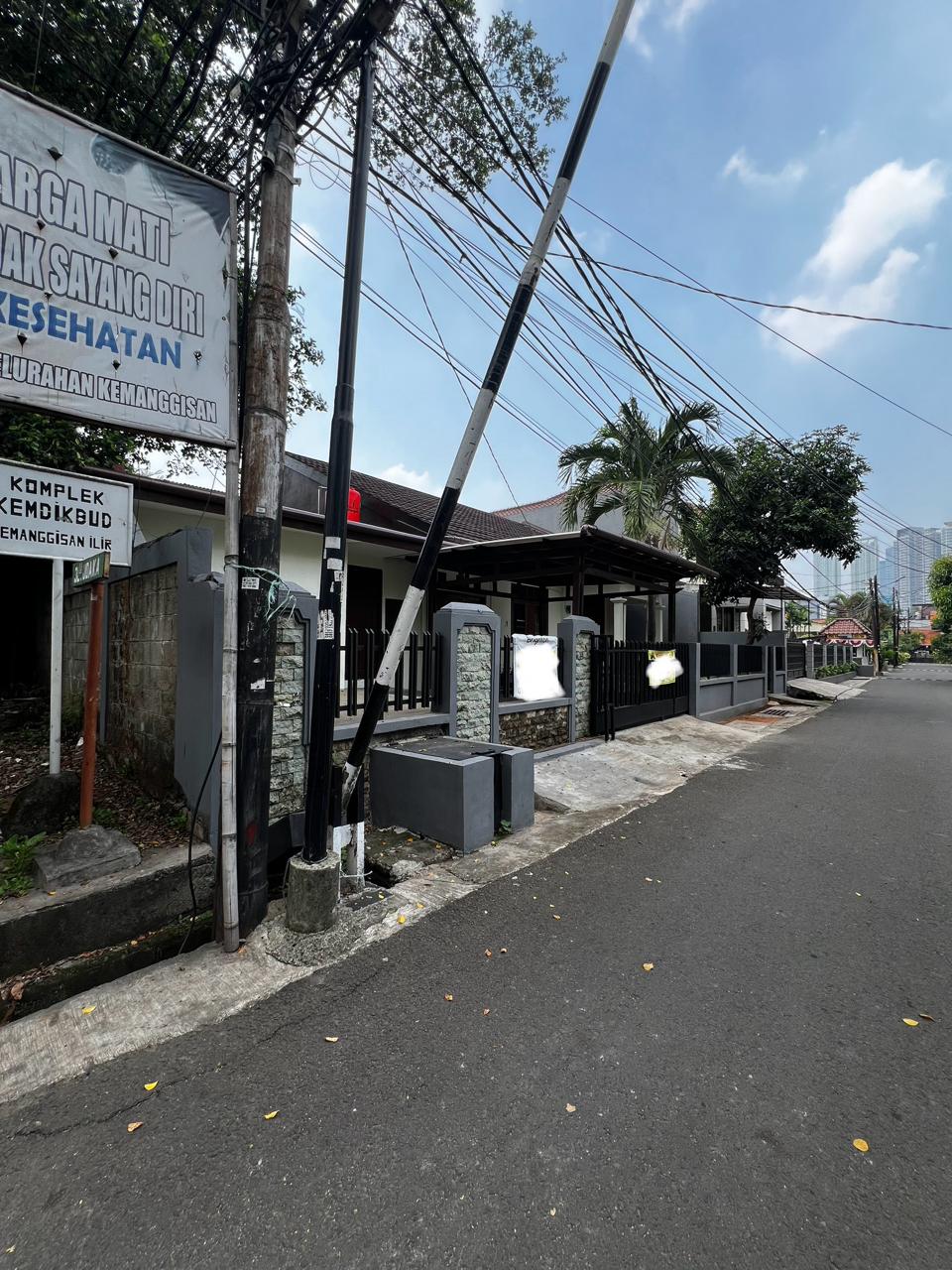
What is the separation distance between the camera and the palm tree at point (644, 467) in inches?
521

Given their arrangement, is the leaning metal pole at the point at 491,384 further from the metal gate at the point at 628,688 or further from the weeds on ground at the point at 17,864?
the metal gate at the point at 628,688

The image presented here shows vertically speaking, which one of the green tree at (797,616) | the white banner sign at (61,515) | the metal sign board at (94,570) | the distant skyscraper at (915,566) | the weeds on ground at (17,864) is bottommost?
the weeds on ground at (17,864)

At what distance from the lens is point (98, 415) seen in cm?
299

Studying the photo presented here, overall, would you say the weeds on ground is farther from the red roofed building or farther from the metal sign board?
the red roofed building

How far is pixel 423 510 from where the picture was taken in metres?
14.3

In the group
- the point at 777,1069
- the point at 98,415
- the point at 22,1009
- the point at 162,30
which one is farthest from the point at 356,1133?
the point at 162,30

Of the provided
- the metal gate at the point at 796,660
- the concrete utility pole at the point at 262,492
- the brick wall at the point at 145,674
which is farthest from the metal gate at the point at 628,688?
the metal gate at the point at 796,660

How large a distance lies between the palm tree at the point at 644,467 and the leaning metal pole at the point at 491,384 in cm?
992

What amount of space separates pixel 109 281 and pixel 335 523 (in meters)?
1.63

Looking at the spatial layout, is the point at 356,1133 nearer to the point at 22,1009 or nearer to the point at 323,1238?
the point at 323,1238

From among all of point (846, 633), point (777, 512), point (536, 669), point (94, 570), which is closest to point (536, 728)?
point (536, 669)

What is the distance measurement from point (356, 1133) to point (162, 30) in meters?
8.86

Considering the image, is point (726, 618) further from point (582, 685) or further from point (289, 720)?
point (289, 720)

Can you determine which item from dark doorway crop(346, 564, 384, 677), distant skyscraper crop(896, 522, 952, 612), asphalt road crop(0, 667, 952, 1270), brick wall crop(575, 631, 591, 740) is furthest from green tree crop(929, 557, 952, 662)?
asphalt road crop(0, 667, 952, 1270)
